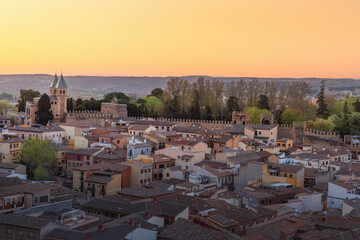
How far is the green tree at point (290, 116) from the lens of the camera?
157ft

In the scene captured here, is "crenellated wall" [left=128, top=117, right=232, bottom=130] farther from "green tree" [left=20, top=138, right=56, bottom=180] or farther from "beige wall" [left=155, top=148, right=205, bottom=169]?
"green tree" [left=20, top=138, right=56, bottom=180]

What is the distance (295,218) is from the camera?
61.3ft

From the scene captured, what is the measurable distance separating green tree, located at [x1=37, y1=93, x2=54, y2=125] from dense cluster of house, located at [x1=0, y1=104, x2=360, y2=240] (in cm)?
780

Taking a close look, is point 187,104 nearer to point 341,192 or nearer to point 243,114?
point 243,114

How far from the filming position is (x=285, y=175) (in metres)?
26.0

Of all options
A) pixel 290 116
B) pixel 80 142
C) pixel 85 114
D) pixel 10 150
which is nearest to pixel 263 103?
pixel 290 116

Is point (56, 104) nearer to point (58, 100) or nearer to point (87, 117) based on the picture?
point (58, 100)

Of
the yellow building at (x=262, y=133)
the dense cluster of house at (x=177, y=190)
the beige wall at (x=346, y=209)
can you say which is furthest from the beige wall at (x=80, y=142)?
the beige wall at (x=346, y=209)

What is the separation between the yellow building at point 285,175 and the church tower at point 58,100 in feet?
84.0

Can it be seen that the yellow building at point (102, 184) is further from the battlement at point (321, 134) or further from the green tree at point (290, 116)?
the green tree at point (290, 116)

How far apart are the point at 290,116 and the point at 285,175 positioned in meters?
22.6

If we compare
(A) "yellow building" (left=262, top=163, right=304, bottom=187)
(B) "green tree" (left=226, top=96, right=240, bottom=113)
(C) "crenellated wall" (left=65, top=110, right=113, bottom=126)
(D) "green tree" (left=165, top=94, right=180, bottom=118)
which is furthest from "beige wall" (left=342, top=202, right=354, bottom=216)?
(D) "green tree" (left=165, top=94, right=180, bottom=118)

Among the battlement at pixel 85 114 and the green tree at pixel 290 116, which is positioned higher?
the green tree at pixel 290 116

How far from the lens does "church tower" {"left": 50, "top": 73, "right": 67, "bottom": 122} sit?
47.9 m
